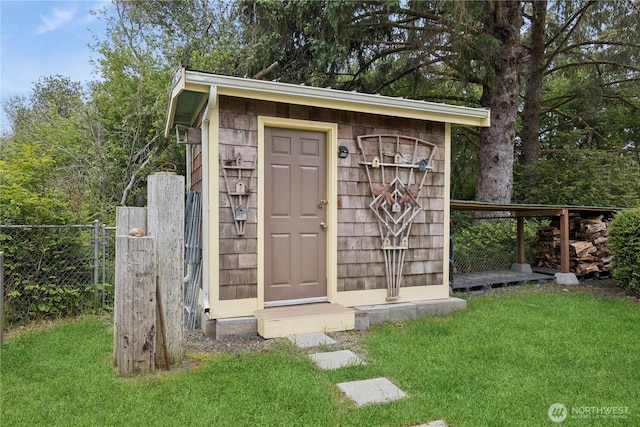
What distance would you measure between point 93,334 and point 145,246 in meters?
1.64

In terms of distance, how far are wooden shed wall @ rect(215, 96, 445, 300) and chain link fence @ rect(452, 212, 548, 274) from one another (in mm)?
2585

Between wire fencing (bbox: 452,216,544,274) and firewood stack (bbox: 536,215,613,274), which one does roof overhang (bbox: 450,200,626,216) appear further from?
wire fencing (bbox: 452,216,544,274)

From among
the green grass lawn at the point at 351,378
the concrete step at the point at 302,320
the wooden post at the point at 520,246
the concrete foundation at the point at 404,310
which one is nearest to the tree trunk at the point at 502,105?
the wooden post at the point at 520,246

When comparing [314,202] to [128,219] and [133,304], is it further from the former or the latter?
[133,304]

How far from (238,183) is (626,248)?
18.1 ft

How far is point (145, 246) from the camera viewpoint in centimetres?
289

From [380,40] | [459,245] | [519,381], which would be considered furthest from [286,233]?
[380,40]

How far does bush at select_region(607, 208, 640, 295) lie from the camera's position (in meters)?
5.79

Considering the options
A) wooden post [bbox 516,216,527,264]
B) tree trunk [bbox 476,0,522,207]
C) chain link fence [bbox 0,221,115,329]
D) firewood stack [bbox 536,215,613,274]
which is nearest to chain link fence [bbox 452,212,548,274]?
wooden post [bbox 516,216,527,264]

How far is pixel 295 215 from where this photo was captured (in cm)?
436

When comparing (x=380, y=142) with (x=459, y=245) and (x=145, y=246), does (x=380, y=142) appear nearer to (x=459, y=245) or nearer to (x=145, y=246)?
(x=145, y=246)

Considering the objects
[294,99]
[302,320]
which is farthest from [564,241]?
[294,99]

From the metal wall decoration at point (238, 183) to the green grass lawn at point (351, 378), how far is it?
4.17 feet

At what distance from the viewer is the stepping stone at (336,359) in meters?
3.15
